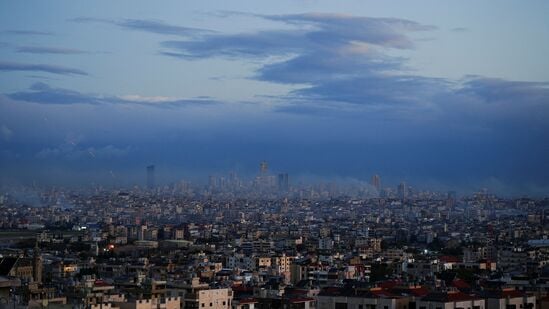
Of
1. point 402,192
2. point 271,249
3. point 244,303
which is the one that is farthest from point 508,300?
point 402,192

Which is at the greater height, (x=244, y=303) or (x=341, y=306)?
(x=341, y=306)

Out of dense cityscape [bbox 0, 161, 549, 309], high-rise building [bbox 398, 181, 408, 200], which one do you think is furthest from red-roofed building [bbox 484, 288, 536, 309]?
high-rise building [bbox 398, 181, 408, 200]

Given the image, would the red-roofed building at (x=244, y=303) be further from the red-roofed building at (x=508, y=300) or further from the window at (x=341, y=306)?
the red-roofed building at (x=508, y=300)

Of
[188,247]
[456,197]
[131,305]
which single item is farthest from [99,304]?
[456,197]

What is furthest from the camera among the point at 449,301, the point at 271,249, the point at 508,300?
the point at 271,249

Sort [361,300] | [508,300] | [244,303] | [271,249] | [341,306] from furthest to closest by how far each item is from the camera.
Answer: [271,249]
[244,303]
[508,300]
[341,306]
[361,300]

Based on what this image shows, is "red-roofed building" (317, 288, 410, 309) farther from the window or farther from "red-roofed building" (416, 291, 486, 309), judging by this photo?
"red-roofed building" (416, 291, 486, 309)

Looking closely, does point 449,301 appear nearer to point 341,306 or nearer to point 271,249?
point 341,306

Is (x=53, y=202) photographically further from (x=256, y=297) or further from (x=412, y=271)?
(x=256, y=297)

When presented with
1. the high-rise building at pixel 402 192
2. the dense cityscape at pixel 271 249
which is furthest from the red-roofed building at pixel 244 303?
the high-rise building at pixel 402 192
